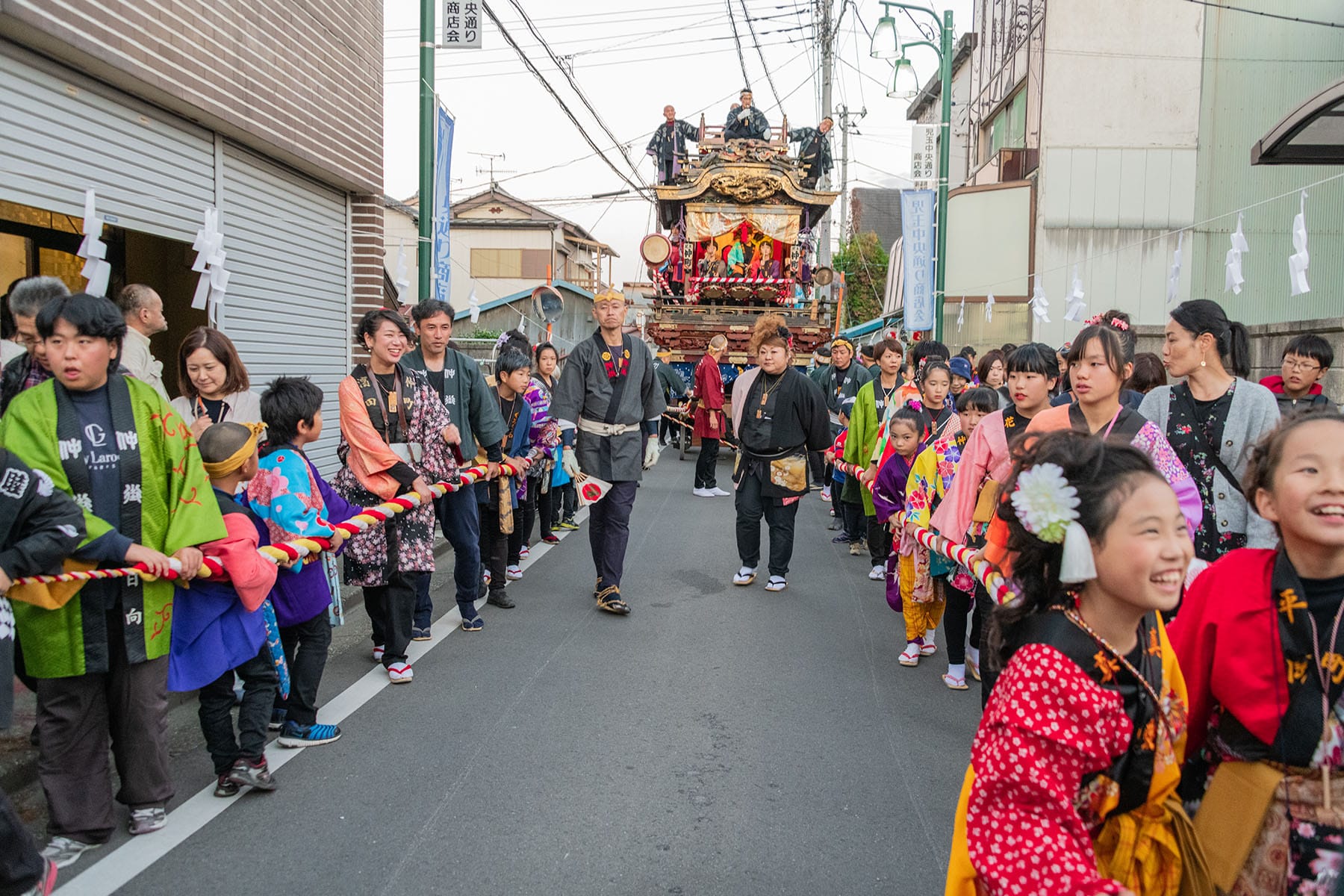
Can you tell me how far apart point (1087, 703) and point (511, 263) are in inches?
1560

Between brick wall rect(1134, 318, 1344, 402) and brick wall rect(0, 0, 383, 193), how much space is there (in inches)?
317

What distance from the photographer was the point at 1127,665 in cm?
195

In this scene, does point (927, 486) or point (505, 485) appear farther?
point (505, 485)

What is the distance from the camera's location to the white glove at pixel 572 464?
6.93 meters

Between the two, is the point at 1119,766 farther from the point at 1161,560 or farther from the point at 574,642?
the point at 574,642

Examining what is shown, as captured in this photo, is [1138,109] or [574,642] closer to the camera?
[574,642]

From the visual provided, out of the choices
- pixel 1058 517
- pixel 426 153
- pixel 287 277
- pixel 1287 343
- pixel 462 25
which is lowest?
pixel 1058 517

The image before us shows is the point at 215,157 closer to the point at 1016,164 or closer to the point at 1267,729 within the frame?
the point at 1267,729

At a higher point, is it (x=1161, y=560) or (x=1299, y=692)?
(x=1161, y=560)

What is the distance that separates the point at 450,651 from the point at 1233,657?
176 inches

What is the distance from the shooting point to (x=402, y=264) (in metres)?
11.7

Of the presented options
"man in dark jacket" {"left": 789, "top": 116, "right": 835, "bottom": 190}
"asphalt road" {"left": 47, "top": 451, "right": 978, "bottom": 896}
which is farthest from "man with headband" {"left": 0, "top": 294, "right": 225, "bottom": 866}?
"man in dark jacket" {"left": 789, "top": 116, "right": 835, "bottom": 190}

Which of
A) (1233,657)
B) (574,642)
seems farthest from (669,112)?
(1233,657)

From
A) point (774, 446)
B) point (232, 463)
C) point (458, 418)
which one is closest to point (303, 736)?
point (232, 463)
